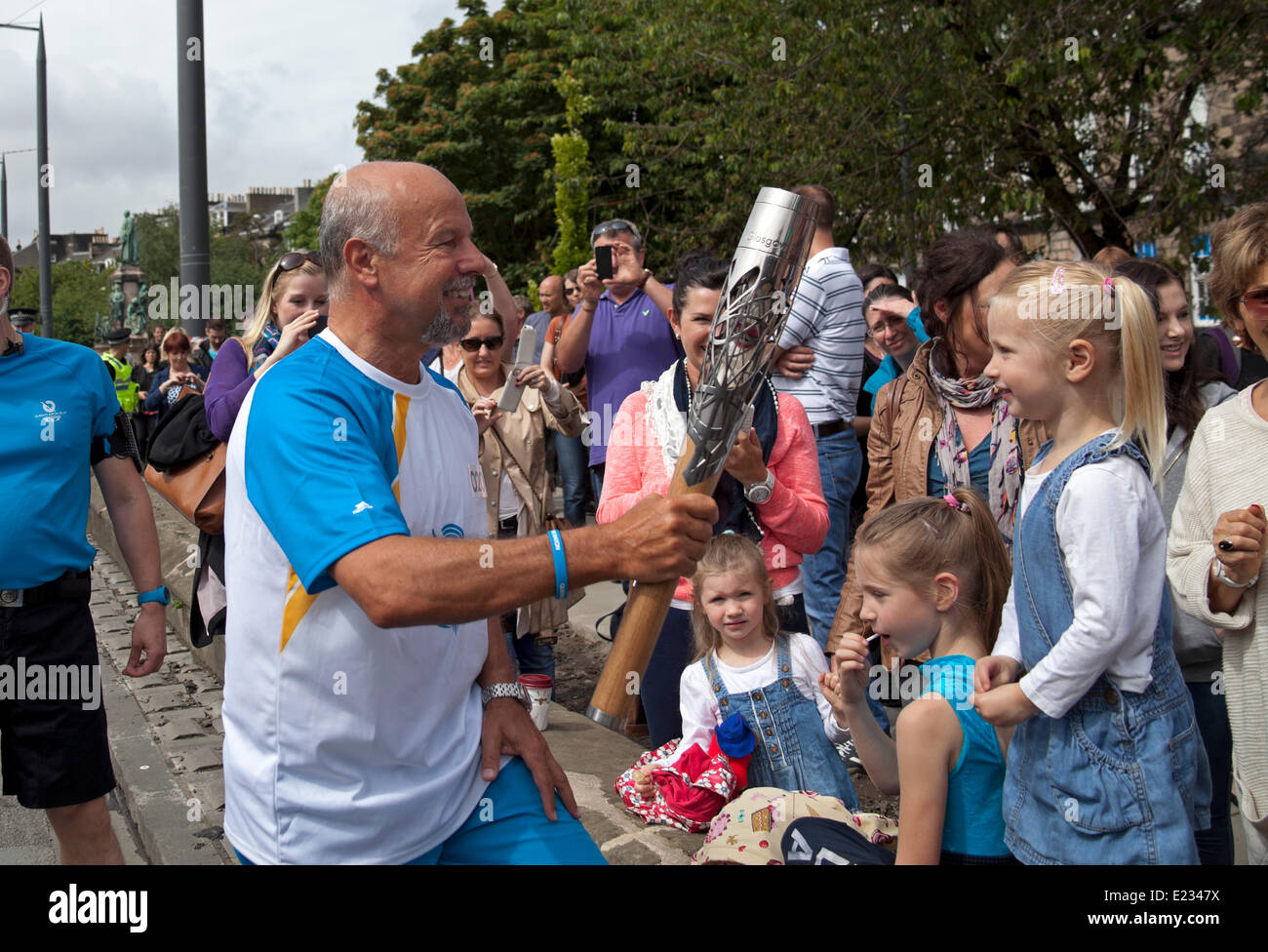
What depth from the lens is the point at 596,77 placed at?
56.4 feet

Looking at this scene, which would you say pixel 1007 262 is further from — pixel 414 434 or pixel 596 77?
pixel 596 77

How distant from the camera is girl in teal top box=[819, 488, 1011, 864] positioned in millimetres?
2678

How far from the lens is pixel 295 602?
2160 millimetres

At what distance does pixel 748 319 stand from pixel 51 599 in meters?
2.58

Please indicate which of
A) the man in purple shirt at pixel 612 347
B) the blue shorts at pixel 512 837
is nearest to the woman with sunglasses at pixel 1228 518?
the blue shorts at pixel 512 837

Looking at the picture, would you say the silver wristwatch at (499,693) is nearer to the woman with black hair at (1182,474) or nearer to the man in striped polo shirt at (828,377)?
the woman with black hair at (1182,474)

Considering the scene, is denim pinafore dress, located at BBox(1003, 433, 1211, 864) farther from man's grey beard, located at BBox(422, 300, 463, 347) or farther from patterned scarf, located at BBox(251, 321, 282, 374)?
patterned scarf, located at BBox(251, 321, 282, 374)

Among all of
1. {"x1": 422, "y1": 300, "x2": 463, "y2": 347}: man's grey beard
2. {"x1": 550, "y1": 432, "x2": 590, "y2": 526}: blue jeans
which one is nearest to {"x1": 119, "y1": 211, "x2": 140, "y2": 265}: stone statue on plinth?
{"x1": 550, "y1": 432, "x2": 590, "y2": 526}: blue jeans

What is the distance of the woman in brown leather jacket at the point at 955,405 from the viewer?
3.87 metres

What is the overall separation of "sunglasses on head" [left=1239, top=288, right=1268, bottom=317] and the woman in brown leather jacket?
2.90 feet

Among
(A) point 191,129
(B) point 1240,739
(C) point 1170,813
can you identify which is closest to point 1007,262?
(B) point 1240,739

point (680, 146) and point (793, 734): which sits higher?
point (680, 146)

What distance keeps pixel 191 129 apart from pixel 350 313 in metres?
6.61

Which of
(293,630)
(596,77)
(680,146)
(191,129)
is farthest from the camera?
(596,77)
